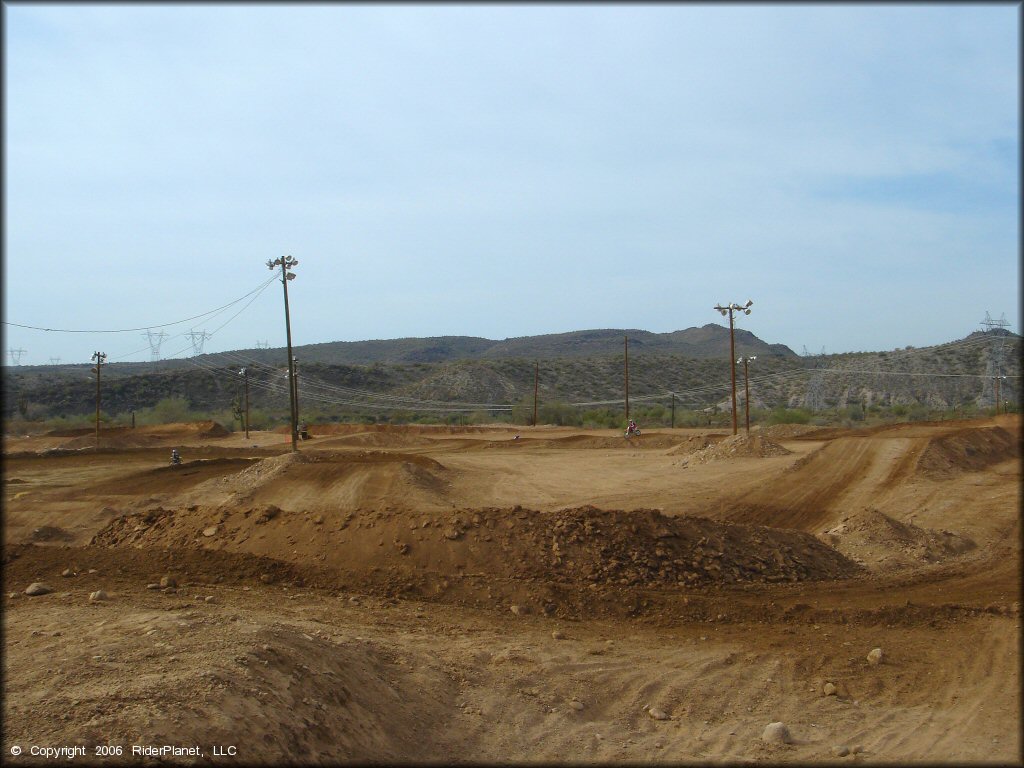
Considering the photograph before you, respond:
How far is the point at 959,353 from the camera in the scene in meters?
82.8

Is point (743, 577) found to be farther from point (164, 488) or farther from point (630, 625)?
point (164, 488)

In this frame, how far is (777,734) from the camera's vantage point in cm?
767

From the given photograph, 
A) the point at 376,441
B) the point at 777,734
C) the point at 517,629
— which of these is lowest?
the point at 777,734

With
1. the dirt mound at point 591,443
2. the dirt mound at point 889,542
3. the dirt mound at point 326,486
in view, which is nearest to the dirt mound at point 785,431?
the dirt mound at point 591,443

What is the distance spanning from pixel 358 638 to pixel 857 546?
11348mm

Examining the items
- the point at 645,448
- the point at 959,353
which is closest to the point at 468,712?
the point at 645,448

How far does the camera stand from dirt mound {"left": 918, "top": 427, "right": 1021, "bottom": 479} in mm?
26375

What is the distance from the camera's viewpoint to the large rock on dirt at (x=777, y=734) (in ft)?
25.0

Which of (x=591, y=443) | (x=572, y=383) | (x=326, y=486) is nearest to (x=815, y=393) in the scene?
(x=572, y=383)

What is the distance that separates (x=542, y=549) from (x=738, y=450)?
20.1 m

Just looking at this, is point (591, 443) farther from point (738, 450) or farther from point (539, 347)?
point (539, 347)

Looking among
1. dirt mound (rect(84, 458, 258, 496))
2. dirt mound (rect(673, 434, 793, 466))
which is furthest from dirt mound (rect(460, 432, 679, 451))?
dirt mound (rect(84, 458, 258, 496))

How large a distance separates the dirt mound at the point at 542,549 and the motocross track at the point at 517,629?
0.16 ft

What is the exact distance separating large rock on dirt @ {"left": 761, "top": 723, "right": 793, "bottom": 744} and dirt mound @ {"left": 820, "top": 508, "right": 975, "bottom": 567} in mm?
8973
